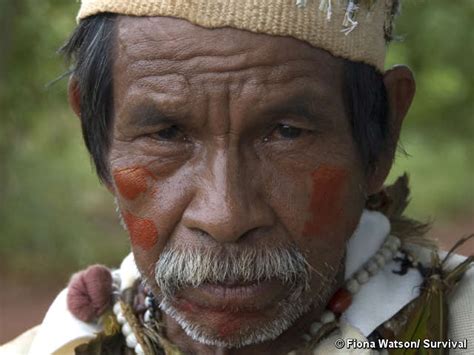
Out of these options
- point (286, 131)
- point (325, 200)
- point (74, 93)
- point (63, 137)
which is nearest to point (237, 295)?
point (325, 200)

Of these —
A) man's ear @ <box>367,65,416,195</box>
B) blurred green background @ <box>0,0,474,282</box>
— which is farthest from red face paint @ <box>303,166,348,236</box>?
blurred green background @ <box>0,0,474,282</box>

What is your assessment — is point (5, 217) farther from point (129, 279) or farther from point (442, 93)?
point (129, 279)

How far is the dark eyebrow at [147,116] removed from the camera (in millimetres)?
2615

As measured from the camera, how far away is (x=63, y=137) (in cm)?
920

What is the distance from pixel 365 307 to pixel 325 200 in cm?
42

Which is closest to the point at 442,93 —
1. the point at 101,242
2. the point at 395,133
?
the point at 101,242

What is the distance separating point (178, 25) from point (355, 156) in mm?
684

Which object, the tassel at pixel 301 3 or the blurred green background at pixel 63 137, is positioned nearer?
the tassel at pixel 301 3

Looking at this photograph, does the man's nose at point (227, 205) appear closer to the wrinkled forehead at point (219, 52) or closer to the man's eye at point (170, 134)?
the man's eye at point (170, 134)

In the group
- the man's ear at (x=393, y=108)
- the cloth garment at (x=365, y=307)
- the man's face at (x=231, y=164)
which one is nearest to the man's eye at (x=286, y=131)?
the man's face at (x=231, y=164)

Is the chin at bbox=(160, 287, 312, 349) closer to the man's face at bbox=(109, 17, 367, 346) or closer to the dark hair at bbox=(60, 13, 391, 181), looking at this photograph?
the man's face at bbox=(109, 17, 367, 346)

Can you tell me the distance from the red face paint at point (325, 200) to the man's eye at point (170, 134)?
41 centimetres

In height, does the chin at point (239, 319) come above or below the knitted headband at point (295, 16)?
below

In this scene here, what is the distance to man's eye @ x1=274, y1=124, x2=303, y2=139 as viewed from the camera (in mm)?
2635
